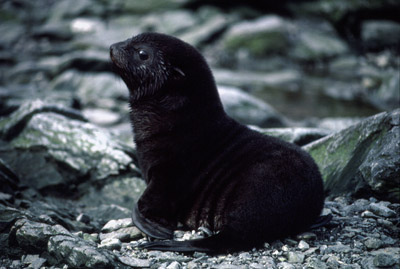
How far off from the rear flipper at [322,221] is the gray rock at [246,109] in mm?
5419

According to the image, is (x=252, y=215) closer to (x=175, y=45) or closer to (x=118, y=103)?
(x=175, y=45)

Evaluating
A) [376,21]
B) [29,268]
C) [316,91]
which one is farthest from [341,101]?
[29,268]

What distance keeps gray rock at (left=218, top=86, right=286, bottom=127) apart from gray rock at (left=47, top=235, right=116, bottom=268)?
629cm

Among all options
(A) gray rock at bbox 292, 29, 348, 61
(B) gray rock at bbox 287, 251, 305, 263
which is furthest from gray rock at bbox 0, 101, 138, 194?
(A) gray rock at bbox 292, 29, 348, 61

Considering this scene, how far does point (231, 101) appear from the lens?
9.27 metres

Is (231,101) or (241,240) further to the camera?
(231,101)

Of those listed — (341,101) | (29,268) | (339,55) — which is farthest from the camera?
(339,55)

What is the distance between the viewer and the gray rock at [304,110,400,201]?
146 inches

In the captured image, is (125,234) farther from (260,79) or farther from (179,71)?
(260,79)

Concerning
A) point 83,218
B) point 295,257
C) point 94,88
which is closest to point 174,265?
point 295,257

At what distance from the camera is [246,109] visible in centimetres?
925

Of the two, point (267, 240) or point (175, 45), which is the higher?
point (175, 45)

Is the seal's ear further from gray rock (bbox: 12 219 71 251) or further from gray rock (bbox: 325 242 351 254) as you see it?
gray rock (bbox: 325 242 351 254)

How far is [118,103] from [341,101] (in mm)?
6896
